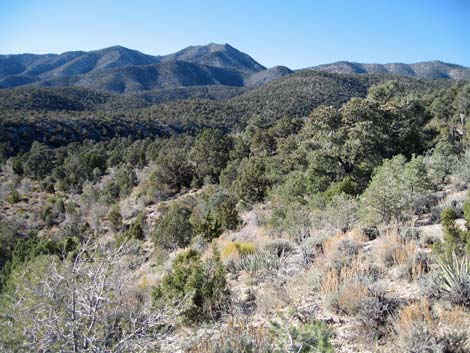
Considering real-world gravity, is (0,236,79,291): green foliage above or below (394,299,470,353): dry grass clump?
below

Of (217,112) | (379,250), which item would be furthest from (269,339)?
(217,112)

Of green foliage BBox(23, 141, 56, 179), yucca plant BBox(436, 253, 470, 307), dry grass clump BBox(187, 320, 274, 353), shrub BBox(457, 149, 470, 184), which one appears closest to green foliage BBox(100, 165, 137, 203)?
green foliage BBox(23, 141, 56, 179)

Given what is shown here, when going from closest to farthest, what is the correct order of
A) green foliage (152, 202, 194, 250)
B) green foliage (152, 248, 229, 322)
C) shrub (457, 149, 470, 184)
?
1. green foliage (152, 248, 229, 322)
2. shrub (457, 149, 470, 184)
3. green foliage (152, 202, 194, 250)

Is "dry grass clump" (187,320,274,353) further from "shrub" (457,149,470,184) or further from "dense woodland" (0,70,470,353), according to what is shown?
"shrub" (457,149,470,184)

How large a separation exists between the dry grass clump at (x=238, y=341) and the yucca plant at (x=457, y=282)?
1.88m

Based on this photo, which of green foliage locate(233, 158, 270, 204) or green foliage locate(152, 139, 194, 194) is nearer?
green foliage locate(233, 158, 270, 204)

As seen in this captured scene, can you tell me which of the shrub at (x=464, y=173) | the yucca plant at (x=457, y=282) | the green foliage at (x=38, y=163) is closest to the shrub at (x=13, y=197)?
the green foliage at (x=38, y=163)

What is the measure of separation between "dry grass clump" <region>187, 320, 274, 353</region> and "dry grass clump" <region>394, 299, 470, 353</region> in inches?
45.8

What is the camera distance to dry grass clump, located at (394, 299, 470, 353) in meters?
2.62

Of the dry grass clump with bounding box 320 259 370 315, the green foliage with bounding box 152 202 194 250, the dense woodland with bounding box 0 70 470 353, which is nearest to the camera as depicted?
the dense woodland with bounding box 0 70 470 353

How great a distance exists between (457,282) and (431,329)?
2.34ft

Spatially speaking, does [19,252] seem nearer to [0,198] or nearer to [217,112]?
[0,198]

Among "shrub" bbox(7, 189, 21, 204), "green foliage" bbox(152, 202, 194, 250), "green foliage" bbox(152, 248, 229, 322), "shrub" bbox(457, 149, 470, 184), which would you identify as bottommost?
"shrub" bbox(7, 189, 21, 204)

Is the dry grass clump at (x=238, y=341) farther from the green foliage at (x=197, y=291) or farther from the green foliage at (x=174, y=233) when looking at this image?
the green foliage at (x=174, y=233)
